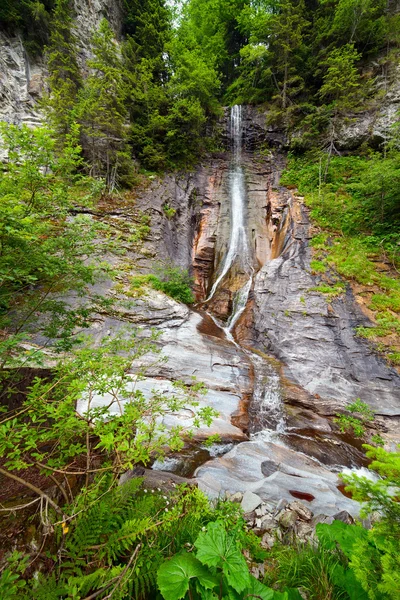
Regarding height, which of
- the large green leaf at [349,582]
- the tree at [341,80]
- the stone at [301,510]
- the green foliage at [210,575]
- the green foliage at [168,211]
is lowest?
the stone at [301,510]

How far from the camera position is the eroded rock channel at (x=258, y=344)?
409 cm

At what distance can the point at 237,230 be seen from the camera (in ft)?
46.6

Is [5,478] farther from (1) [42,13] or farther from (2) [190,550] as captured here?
(1) [42,13]

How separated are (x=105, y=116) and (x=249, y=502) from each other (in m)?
15.2

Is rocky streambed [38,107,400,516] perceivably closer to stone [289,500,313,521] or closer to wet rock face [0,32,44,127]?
stone [289,500,313,521]

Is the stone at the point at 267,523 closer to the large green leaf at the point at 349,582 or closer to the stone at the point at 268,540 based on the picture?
the stone at the point at 268,540

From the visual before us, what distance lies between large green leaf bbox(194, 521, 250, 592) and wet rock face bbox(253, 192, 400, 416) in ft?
16.6

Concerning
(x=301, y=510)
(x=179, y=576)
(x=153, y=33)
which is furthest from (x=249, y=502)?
(x=153, y=33)

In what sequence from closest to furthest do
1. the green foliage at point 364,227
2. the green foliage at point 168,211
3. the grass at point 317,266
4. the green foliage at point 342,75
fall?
the green foliage at point 364,227 → the grass at point 317,266 → the green foliage at point 342,75 → the green foliage at point 168,211

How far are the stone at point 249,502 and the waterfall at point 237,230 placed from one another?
261 inches

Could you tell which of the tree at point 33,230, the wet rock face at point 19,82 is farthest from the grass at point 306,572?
the wet rock face at point 19,82

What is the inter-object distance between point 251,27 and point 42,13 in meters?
14.9

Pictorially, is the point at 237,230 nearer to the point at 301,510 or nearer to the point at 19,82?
the point at 19,82

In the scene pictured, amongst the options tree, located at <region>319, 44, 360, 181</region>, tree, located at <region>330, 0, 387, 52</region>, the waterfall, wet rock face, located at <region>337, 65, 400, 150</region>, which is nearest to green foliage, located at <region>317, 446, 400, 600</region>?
the waterfall
